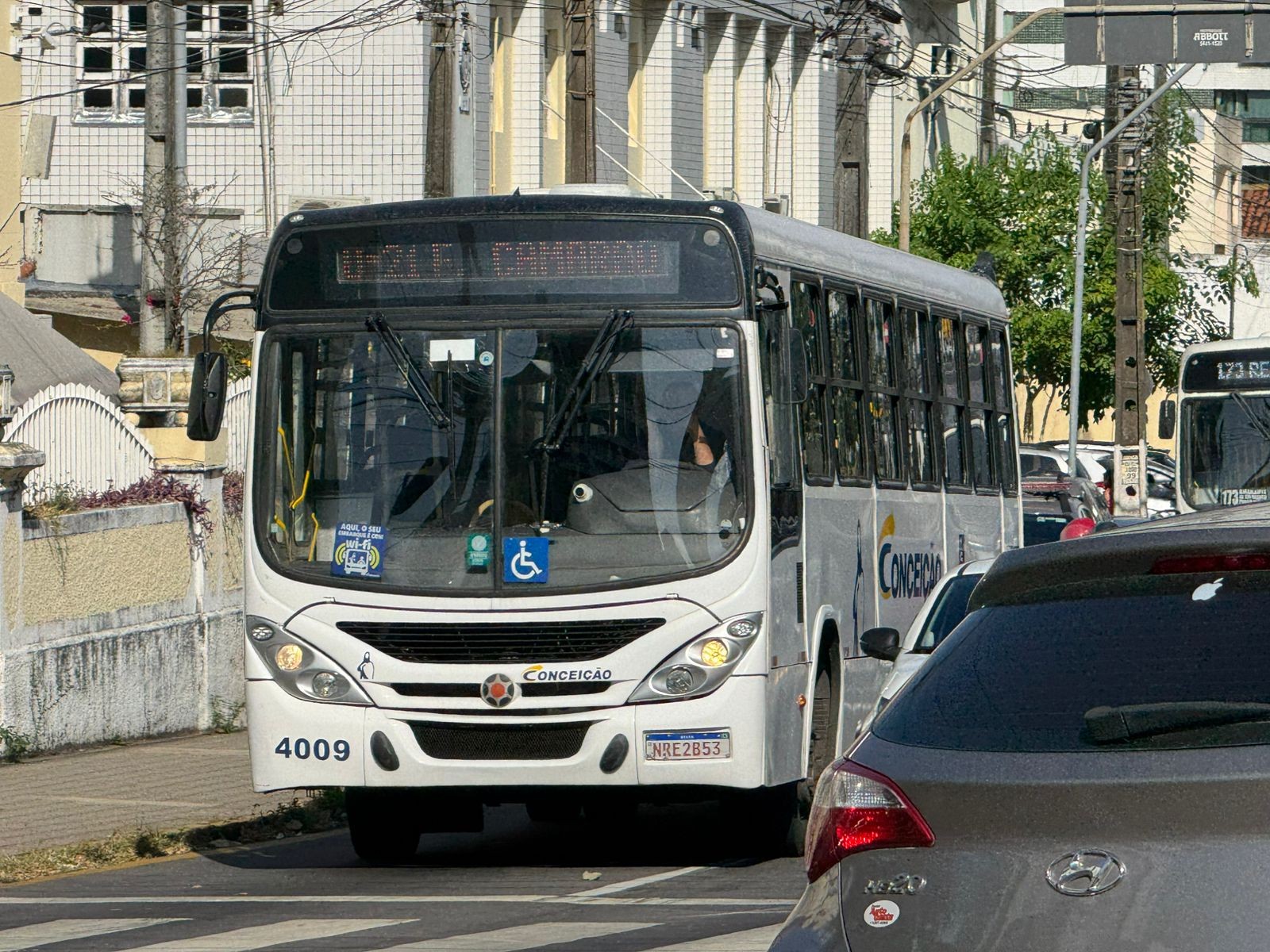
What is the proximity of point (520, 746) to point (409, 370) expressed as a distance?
70.0 inches

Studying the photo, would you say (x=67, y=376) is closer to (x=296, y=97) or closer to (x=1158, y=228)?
(x=296, y=97)

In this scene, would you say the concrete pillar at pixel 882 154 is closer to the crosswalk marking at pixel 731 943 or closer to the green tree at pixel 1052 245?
the green tree at pixel 1052 245

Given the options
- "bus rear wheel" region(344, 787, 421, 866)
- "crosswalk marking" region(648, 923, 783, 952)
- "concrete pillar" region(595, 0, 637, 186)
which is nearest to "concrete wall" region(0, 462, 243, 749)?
"bus rear wheel" region(344, 787, 421, 866)

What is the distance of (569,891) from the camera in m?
10.1

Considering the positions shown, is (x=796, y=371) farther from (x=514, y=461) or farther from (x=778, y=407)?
(x=514, y=461)

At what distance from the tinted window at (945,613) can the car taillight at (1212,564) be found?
23.4 feet

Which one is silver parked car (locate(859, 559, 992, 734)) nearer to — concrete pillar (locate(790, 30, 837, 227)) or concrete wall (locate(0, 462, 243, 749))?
concrete wall (locate(0, 462, 243, 749))

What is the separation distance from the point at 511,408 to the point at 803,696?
1949 mm

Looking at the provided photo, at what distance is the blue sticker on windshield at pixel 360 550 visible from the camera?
10.5 m

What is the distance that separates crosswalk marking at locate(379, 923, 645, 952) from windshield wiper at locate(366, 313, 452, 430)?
8.57 feet

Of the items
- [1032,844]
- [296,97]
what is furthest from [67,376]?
[1032,844]

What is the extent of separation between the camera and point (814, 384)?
38.4 ft

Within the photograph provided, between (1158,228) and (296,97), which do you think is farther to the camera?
(1158,228)

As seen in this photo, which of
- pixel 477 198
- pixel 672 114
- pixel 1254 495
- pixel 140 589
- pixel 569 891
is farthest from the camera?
pixel 672 114
